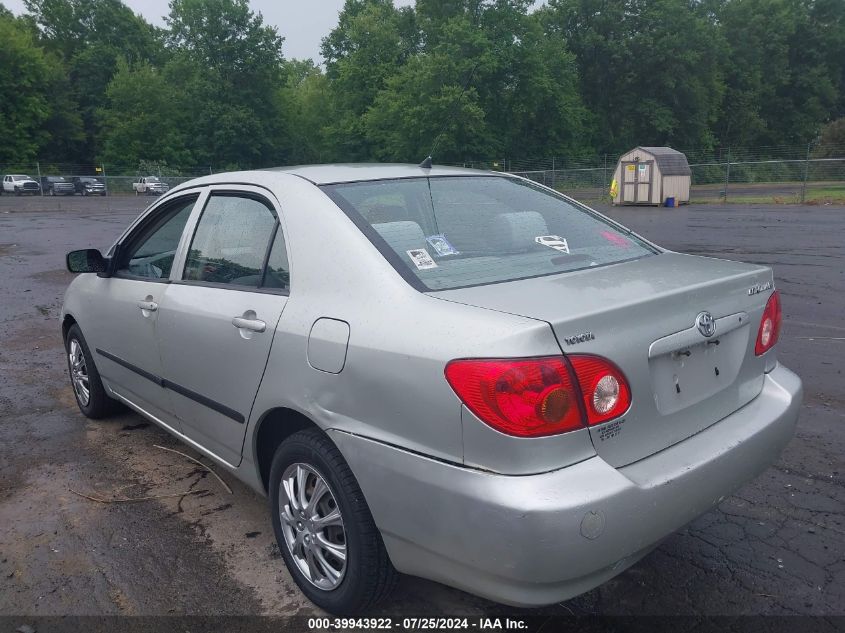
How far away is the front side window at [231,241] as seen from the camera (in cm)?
310

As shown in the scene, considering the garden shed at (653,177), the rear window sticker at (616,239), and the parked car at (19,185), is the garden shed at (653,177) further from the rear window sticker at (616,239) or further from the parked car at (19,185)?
the parked car at (19,185)

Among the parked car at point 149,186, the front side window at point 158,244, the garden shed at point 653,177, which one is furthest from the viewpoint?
the parked car at point 149,186

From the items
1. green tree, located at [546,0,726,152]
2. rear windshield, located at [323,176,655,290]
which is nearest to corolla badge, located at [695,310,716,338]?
rear windshield, located at [323,176,655,290]

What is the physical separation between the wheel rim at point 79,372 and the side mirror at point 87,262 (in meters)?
0.76

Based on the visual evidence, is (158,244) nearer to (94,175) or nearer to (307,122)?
(94,175)

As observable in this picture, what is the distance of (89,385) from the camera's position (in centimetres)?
472

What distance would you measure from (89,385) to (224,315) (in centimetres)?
220

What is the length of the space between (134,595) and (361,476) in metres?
1.22

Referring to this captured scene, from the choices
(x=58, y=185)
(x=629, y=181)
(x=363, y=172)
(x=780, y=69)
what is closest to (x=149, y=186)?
(x=58, y=185)

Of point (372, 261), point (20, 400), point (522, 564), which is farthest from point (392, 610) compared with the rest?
point (20, 400)

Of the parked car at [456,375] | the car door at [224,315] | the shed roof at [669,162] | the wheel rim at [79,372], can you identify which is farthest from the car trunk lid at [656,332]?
the shed roof at [669,162]

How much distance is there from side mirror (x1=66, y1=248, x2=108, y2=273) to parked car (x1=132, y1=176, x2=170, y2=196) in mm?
43527

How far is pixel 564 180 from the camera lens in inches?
1455

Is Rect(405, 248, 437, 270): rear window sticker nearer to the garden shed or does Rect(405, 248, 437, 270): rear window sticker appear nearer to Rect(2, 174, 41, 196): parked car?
the garden shed
